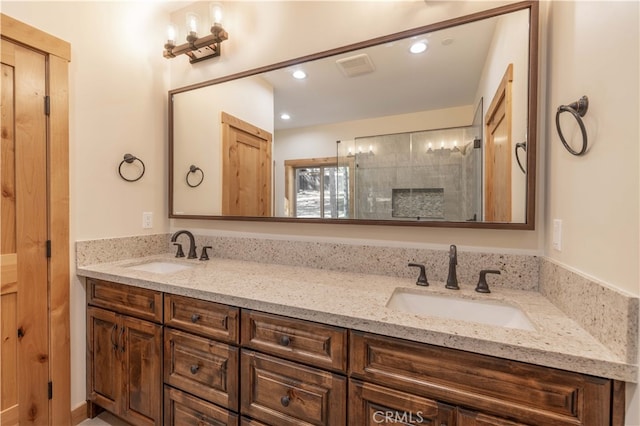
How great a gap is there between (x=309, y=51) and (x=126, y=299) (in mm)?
1743

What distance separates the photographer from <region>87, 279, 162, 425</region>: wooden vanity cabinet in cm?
146

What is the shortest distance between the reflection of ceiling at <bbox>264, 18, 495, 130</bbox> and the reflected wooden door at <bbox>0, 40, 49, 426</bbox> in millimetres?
1268

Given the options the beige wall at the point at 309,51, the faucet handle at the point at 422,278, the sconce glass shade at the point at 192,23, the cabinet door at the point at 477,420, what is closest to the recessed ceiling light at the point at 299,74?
the beige wall at the point at 309,51

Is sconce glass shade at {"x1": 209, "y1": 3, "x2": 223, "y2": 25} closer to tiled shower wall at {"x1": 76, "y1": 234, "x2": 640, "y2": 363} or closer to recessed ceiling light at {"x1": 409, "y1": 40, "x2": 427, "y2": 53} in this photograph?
recessed ceiling light at {"x1": 409, "y1": 40, "x2": 427, "y2": 53}

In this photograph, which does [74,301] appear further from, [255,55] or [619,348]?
[619,348]

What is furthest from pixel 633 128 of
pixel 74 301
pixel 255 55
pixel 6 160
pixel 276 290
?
pixel 74 301

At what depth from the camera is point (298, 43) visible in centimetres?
178

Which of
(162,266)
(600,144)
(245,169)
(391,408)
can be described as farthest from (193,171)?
(600,144)

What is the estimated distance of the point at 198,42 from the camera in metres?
1.97

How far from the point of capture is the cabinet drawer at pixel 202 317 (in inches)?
48.6

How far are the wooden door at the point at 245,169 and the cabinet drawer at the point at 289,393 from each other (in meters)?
0.95

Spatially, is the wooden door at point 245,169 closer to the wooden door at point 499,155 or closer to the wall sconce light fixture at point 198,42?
the wall sconce light fixture at point 198,42

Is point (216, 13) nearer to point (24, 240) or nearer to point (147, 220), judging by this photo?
point (147, 220)

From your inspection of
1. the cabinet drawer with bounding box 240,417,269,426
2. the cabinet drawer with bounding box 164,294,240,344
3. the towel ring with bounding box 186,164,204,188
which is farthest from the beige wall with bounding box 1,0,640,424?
the cabinet drawer with bounding box 240,417,269,426
